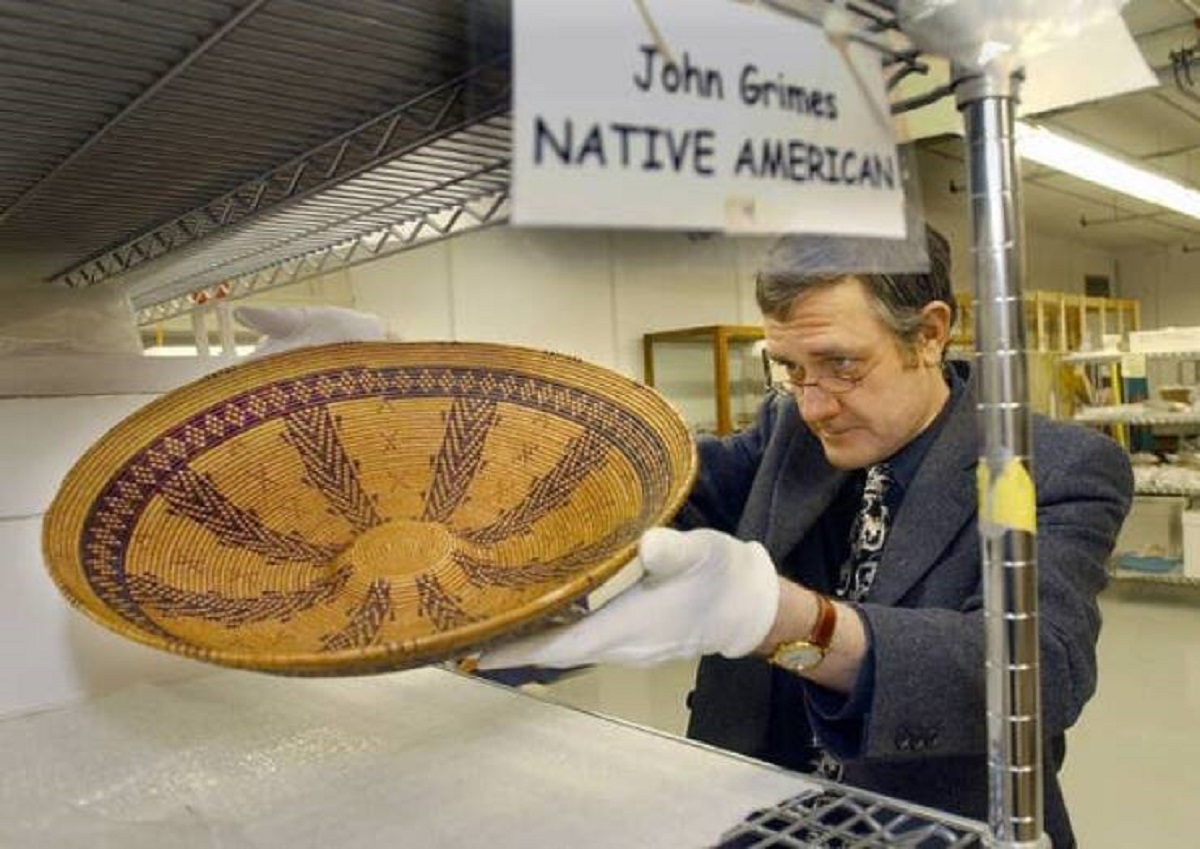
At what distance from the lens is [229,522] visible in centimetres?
80

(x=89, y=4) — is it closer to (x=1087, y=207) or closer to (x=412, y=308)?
(x=412, y=308)

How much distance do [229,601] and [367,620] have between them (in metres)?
0.12

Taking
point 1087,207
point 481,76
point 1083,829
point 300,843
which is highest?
point 1087,207

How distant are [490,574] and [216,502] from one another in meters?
0.25

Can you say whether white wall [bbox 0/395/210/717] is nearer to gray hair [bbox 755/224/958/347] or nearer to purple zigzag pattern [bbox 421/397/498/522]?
purple zigzag pattern [bbox 421/397/498/522]

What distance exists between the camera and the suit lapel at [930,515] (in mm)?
937

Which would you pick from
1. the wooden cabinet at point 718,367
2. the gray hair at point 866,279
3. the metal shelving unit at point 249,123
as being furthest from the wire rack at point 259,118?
the wooden cabinet at point 718,367

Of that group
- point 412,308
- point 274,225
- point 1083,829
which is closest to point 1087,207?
point 412,308

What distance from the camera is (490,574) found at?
0.74 metres

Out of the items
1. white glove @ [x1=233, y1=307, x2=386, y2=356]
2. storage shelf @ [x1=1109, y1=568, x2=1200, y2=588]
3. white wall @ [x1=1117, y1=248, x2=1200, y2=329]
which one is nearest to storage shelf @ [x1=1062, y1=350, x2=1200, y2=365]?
storage shelf @ [x1=1109, y1=568, x2=1200, y2=588]

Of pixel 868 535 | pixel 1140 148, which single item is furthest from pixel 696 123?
pixel 1140 148

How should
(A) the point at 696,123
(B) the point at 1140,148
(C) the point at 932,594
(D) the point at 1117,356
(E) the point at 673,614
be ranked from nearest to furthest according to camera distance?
1. (A) the point at 696,123
2. (E) the point at 673,614
3. (C) the point at 932,594
4. (D) the point at 1117,356
5. (B) the point at 1140,148

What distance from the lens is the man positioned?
0.59 m

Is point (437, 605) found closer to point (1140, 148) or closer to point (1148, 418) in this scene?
point (1148, 418)
